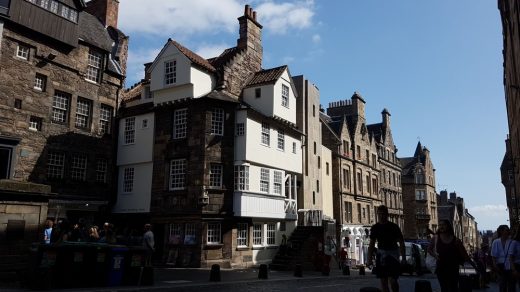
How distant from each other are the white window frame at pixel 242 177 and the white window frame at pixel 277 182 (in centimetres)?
293

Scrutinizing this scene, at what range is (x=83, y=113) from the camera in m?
26.4

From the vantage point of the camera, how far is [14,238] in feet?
47.8

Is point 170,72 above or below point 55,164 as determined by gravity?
above

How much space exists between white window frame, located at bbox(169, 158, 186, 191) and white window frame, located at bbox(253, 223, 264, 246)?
17.5ft

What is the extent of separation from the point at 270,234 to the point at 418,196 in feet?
150

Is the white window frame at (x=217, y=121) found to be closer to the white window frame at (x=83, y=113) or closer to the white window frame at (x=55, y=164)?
the white window frame at (x=83, y=113)

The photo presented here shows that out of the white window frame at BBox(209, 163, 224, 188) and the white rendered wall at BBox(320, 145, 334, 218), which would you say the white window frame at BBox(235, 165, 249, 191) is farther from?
the white rendered wall at BBox(320, 145, 334, 218)

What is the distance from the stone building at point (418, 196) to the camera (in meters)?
64.6

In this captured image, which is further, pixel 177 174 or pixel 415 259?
pixel 415 259

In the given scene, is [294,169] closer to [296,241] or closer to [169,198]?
[296,241]

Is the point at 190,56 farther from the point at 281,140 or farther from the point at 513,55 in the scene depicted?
the point at 513,55

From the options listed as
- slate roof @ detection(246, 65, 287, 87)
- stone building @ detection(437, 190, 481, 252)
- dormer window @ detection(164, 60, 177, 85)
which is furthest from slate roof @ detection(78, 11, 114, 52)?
stone building @ detection(437, 190, 481, 252)

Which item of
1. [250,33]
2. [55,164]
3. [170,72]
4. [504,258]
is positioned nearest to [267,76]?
[250,33]

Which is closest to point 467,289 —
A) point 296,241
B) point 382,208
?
point 382,208
